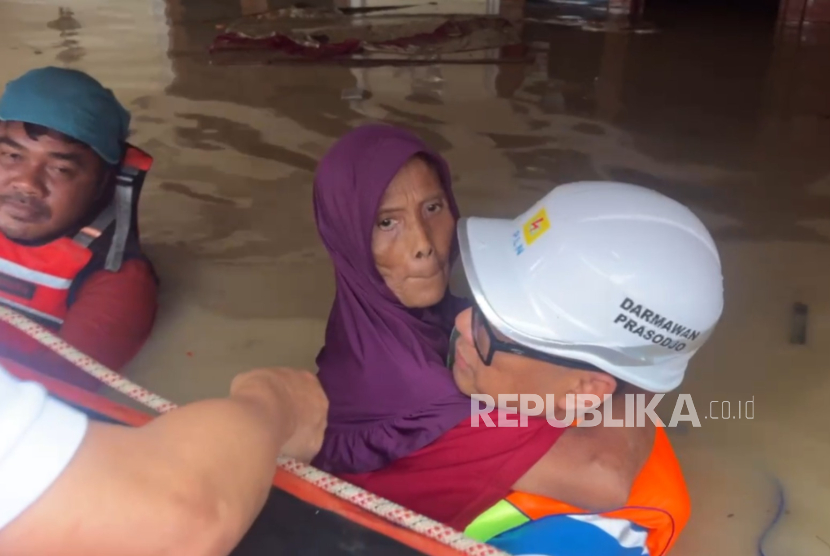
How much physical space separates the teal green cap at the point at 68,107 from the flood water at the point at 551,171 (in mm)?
485

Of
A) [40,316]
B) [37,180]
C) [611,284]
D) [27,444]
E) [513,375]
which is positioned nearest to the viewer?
[27,444]

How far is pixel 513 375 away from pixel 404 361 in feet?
0.70

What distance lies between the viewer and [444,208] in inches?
53.3

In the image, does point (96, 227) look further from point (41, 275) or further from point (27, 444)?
point (27, 444)

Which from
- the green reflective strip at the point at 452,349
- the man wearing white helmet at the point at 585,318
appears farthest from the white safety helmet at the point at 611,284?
the green reflective strip at the point at 452,349

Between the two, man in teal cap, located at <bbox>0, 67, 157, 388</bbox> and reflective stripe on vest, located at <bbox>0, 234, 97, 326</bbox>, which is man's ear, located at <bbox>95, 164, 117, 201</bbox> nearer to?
man in teal cap, located at <bbox>0, 67, 157, 388</bbox>

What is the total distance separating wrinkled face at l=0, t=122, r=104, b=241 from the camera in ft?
5.22

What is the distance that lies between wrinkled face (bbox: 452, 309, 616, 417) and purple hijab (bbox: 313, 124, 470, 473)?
0.06 m

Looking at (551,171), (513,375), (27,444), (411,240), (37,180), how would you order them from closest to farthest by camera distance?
1. (27,444)
2. (513,375)
3. (411,240)
4. (37,180)
5. (551,171)

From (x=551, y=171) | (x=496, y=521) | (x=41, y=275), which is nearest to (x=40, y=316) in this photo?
(x=41, y=275)

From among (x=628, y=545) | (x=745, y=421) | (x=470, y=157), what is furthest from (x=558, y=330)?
(x=470, y=157)

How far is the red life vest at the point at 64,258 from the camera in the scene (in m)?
1.64

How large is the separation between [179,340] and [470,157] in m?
1.38

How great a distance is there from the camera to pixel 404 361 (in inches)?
47.9
